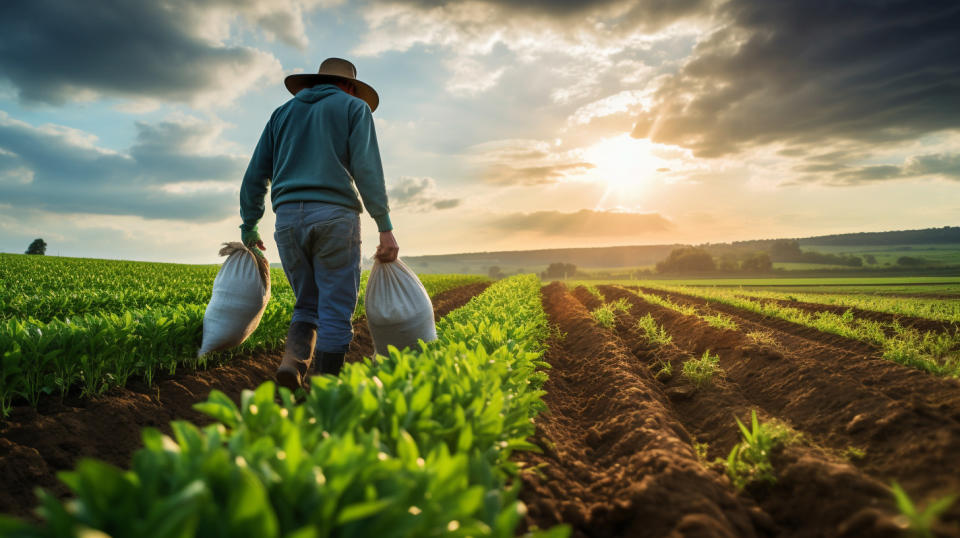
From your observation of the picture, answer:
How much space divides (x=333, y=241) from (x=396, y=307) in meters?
0.76

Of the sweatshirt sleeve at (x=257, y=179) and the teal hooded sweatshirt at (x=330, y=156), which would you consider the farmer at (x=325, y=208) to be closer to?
the teal hooded sweatshirt at (x=330, y=156)

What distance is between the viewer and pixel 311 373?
175 inches

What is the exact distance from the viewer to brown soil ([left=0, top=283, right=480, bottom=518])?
2.81 meters

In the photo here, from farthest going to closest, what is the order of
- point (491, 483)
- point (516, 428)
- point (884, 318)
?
point (884, 318) < point (516, 428) < point (491, 483)

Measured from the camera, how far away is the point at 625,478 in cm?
242

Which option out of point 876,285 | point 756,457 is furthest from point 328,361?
point 876,285

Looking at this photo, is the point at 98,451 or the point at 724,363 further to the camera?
the point at 724,363

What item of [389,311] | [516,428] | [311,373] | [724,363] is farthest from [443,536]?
[724,363]

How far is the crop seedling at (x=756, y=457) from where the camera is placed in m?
2.39

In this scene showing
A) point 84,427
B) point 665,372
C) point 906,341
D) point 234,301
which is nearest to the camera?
point 84,427

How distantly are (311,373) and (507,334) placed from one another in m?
1.89

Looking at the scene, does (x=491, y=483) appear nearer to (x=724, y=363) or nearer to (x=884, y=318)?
(x=724, y=363)

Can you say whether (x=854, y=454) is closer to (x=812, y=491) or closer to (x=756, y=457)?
(x=756, y=457)

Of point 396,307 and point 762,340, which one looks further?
point 762,340
